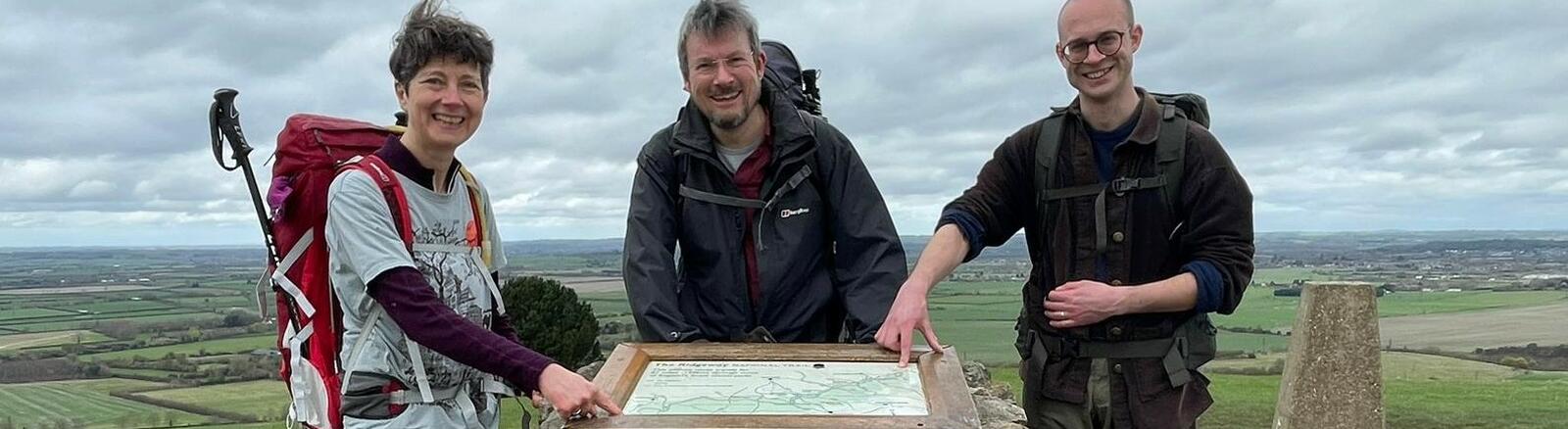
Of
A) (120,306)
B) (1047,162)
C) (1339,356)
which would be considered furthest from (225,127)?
(120,306)

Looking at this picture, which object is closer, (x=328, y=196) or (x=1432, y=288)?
(x=328, y=196)

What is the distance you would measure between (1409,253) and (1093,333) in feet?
166

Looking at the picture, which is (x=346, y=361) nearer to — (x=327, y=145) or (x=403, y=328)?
(x=403, y=328)

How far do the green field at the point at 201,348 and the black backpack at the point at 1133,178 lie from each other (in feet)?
153

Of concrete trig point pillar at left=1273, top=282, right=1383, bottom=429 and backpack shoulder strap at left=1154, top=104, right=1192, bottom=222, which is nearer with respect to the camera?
backpack shoulder strap at left=1154, top=104, right=1192, bottom=222

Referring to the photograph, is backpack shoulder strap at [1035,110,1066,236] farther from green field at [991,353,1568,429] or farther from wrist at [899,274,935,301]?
green field at [991,353,1568,429]

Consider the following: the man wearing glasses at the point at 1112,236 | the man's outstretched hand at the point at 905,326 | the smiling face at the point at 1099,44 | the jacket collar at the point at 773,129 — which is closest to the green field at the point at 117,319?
the jacket collar at the point at 773,129

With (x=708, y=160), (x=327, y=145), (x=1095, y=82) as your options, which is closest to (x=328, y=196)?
(x=327, y=145)

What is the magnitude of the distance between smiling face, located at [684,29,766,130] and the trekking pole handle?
1.97 metres

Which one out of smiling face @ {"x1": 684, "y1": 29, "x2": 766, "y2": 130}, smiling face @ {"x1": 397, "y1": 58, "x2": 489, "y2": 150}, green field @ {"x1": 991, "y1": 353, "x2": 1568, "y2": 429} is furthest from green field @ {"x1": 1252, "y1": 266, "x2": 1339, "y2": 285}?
smiling face @ {"x1": 397, "y1": 58, "x2": 489, "y2": 150}

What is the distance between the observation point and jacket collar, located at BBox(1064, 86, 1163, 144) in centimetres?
478

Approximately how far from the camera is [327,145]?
13.5ft

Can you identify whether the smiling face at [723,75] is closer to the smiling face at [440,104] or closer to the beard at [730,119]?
the beard at [730,119]

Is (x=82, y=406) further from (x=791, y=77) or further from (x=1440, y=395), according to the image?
(x=1440, y=395)
